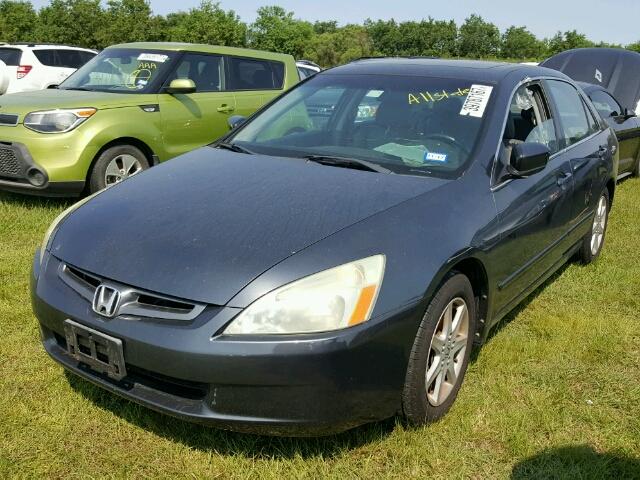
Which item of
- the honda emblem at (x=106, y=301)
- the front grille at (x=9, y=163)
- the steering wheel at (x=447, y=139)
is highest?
the steering wheel at (x=447, y=139)

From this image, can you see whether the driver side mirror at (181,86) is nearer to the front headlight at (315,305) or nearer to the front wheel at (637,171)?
the front headlight at (315,305)

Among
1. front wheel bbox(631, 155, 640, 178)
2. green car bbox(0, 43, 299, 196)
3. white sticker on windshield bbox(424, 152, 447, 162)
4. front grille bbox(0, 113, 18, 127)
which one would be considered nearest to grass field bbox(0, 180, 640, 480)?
white sticker on windshield bbox(424, 152, 447, 162)

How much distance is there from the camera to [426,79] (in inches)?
140

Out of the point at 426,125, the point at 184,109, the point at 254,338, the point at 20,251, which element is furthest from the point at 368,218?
the point at 184,109

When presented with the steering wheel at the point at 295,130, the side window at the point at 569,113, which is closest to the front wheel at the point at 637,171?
the side window at the point at 569,113

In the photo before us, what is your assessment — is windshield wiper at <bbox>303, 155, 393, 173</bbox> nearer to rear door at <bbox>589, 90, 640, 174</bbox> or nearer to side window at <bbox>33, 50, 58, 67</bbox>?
rear door at <bbox>589, 90, 640, 174</bbox>

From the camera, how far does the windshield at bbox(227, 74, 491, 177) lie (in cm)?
312

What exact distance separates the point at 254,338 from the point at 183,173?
50.8 inches

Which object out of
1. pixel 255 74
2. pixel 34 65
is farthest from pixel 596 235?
pixel 34 65

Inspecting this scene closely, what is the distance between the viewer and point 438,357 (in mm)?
2645

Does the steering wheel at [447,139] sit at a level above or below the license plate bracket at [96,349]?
above

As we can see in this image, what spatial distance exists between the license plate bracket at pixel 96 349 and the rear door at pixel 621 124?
633 cm

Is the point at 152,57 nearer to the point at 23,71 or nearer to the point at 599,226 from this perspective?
the point at 599,226

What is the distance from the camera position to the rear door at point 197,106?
6430 mm
